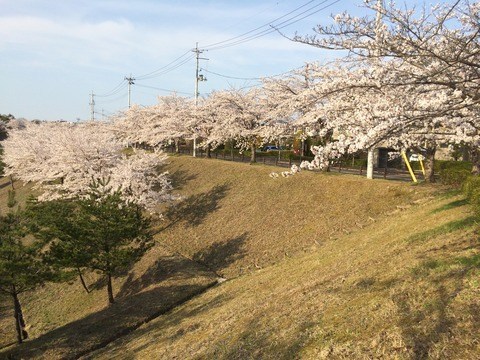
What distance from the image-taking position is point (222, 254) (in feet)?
56.9

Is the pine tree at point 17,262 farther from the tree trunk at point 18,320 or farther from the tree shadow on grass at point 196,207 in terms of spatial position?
the tree shadow on grass at point 196,207

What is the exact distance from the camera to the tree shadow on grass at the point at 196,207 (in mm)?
22375

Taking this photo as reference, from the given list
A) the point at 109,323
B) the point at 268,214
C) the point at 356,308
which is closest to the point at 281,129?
the point at 268,214

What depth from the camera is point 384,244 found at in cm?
999

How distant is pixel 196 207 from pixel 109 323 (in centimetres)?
1172

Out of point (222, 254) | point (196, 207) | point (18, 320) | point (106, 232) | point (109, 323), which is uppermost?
point (106, 232)

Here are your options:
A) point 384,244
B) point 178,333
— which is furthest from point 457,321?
point 178,333

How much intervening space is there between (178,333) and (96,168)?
795 inches


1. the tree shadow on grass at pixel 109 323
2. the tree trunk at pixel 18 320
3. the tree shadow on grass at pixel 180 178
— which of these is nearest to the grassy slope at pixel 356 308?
the tree shadow on grass at pixel 109 323

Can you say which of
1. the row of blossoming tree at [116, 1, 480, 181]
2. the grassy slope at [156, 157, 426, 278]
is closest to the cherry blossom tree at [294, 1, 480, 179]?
the row of blossoming tree at [116, 1, 480, 181]

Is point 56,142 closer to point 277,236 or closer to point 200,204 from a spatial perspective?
point 200,204

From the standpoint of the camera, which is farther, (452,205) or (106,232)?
(106,232)

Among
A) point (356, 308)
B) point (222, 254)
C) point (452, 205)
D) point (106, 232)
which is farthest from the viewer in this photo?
point (222, 254)

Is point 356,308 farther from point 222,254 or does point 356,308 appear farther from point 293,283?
point 222,254
